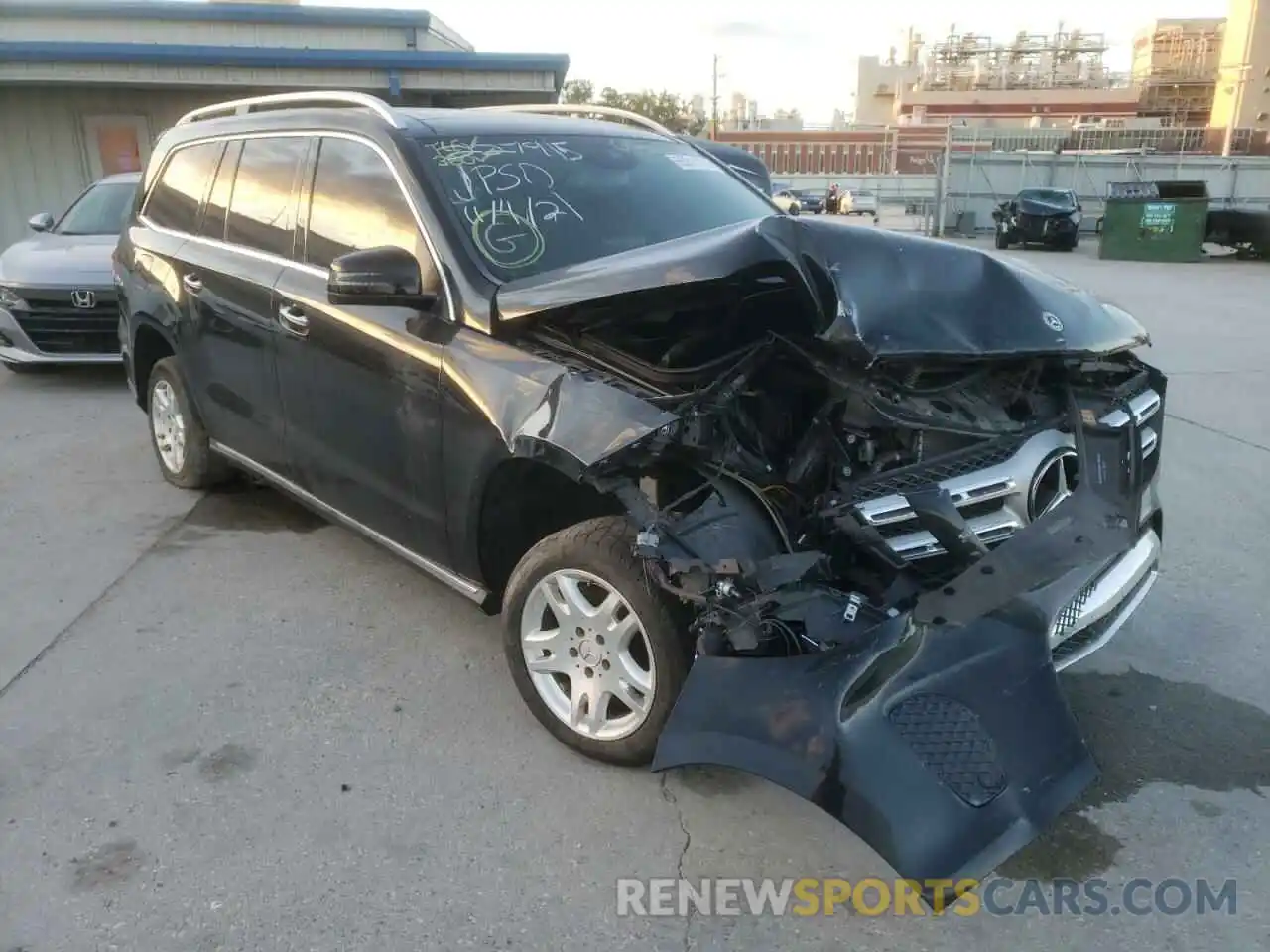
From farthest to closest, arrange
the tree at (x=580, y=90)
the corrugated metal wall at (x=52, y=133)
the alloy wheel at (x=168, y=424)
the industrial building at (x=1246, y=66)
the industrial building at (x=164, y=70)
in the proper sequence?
the tree at (x=580, y=90) < the industrial building at (x=1246, y=66) < the corrugated metal wall at (x=52, y=133) < the industrial building at (x=164, y=70) < the alloy wheel at (x=168, y=424)

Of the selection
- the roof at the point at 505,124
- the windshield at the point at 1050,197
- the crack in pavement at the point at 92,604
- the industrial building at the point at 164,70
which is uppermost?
the industrial building at the point at 164,70

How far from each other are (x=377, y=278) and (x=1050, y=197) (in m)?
24.4

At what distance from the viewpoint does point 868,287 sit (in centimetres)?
303

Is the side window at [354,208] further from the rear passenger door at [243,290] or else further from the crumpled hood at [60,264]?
the crumpled hood at [60,264]

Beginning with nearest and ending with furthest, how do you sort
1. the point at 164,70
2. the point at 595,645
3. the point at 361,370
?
the point at 595,645 → the point at 361,370 → the point at 164,70

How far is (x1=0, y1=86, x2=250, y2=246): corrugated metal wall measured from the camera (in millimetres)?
14375

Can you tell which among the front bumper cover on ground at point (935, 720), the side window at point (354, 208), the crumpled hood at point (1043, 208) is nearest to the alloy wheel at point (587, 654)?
the front bumper cover on ground at point (935, 720)

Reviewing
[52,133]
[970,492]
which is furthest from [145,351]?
[52,133]

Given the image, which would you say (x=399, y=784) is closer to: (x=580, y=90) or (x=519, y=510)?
(x=519, y=510)

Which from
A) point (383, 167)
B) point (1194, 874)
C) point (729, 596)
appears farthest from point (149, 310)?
point (1194, 874)

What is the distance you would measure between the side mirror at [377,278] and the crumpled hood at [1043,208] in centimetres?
2335

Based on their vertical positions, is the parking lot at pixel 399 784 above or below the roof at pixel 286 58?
below

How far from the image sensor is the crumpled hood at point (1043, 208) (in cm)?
2383

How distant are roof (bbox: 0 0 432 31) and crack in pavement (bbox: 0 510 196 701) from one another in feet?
40.1
